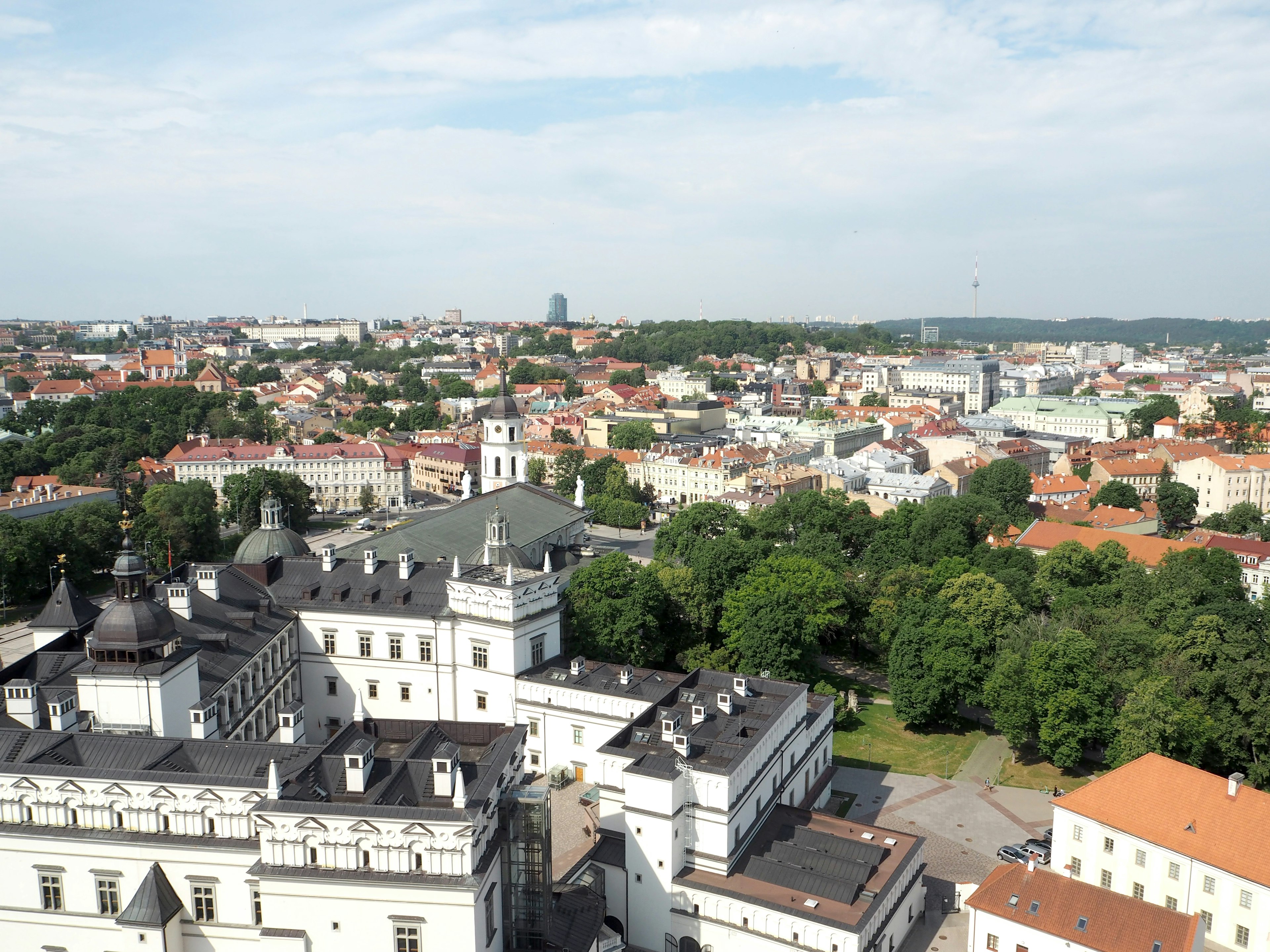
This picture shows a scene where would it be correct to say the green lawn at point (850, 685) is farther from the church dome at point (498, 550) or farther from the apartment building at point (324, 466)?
the apartment building at point (324, 466)

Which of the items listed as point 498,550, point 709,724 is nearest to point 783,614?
point 709,724

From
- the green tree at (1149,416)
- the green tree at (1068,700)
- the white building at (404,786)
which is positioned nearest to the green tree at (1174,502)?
the green tree at (1149,416)

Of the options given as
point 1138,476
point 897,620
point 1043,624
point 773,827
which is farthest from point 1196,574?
point 1138,476

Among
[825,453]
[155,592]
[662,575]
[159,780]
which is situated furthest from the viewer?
[825,453]

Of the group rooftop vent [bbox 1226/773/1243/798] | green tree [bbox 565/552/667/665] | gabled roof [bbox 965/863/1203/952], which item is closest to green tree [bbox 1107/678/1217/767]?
rooftop vent [bbox 1226/773/1243/798]

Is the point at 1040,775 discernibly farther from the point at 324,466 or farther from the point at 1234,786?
the point at 324,466

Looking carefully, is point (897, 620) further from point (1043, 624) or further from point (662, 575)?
point (662, 575)
